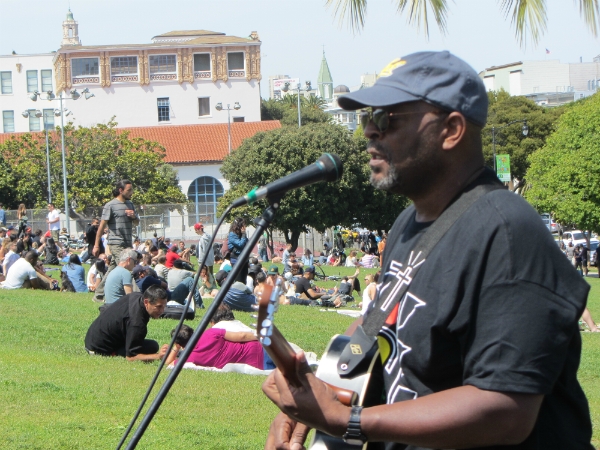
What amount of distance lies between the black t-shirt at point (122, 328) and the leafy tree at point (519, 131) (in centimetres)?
5719

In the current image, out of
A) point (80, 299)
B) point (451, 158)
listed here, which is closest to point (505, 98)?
point (80, 299)

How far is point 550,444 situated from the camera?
1963 mm

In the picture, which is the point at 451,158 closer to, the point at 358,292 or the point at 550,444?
the point at 550,444

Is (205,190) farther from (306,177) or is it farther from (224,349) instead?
(306,177)

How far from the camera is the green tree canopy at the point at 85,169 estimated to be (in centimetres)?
5353

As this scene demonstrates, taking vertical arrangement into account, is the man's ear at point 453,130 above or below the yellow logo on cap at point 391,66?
below

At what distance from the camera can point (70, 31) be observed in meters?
115

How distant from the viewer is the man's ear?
208cm

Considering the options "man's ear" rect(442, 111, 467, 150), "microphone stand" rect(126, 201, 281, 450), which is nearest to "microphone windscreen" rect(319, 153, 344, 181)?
"microphone stand" rect(126, 201, 281, 450)

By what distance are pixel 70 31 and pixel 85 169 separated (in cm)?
6844

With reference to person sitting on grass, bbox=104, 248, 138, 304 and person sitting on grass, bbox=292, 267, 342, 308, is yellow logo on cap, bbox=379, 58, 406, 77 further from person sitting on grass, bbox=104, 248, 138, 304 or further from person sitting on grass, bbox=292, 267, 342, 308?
person sitting on grass, bbox=292, 267, 342, 308

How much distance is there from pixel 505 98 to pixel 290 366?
73.9m

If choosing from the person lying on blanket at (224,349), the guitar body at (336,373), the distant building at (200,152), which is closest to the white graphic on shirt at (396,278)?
the guitar body at (336,373)

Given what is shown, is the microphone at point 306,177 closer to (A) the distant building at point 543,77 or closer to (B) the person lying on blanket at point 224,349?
(B) the person lying on blanket at point 224,349
